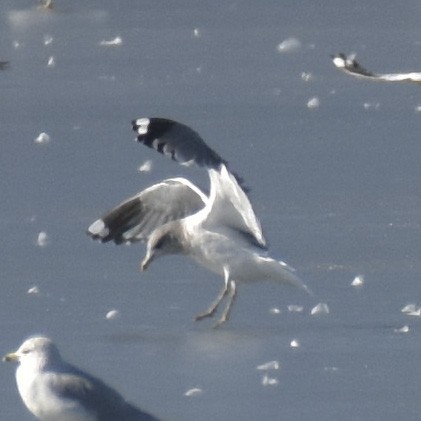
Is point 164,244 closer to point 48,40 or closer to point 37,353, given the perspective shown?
point 37,353

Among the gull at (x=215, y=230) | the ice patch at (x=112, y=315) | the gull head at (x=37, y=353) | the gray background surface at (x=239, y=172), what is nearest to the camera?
the gull head at (x=37, y=353)

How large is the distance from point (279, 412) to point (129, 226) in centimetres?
302

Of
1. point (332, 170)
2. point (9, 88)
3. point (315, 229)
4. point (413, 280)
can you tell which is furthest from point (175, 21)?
point (413, 280)

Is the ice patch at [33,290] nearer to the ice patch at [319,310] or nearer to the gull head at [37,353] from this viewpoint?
the ice patch at [319,310]

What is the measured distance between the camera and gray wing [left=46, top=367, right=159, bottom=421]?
5969 millimetres

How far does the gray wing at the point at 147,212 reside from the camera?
9156 mm

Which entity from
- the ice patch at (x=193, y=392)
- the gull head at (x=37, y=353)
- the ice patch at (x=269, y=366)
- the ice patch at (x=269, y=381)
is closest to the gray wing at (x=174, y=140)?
the ice patch at (x=269, y=366)

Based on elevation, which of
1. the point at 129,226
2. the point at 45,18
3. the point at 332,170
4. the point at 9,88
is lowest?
the point at 45,18

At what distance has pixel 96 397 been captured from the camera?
19.9 feet

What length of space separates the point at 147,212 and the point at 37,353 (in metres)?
3.09

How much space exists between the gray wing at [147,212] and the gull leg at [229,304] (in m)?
0.62

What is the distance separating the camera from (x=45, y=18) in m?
17.1

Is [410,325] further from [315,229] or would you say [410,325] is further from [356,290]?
[315,229]

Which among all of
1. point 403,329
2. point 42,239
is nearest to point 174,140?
point 42,239
